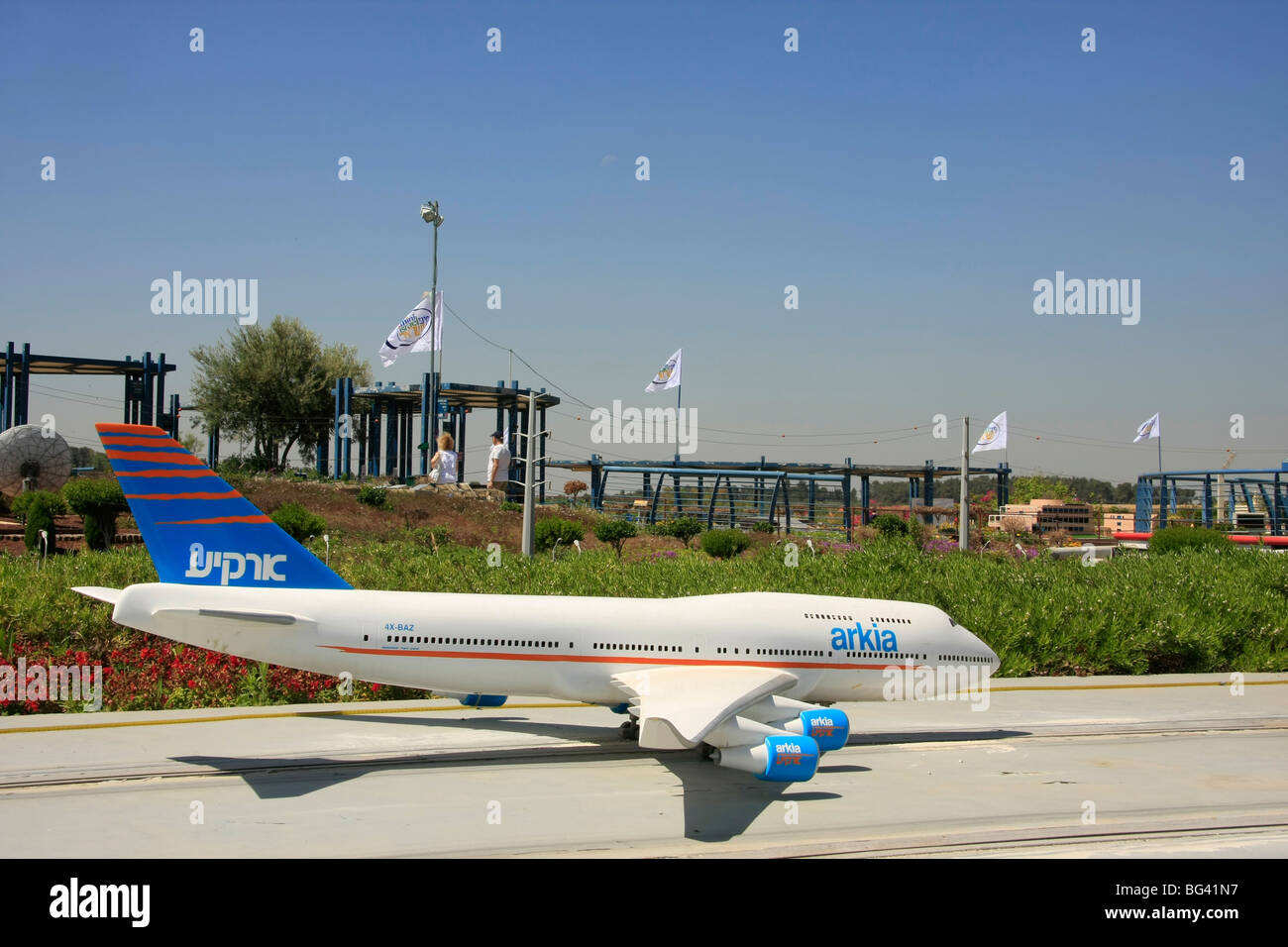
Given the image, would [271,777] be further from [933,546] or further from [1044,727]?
[933,546]

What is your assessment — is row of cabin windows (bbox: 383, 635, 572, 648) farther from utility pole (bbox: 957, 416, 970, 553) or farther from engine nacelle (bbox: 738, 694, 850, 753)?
utility pole (bbox: 957, 416, 970, 553)

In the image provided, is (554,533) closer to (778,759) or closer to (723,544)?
(723,544)

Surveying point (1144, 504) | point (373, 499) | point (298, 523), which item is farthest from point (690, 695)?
point (1144, 504)

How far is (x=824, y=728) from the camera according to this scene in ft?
65.5

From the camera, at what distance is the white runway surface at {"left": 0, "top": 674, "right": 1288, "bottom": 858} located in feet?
51.0

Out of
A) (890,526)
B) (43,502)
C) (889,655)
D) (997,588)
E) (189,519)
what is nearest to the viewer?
(189,519)

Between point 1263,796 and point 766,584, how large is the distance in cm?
1780

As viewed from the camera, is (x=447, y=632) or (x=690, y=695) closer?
(x=690, y=695)

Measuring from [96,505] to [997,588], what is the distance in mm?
37877

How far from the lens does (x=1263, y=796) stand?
64.6ft

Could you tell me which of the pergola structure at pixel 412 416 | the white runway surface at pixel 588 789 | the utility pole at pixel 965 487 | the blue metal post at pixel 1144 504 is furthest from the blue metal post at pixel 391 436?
the blue metal post at pixel 1144 504

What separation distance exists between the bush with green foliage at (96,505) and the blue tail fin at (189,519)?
25.7m
